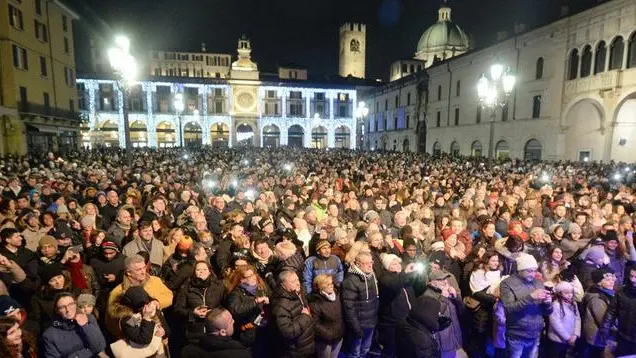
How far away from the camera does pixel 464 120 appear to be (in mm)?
38406

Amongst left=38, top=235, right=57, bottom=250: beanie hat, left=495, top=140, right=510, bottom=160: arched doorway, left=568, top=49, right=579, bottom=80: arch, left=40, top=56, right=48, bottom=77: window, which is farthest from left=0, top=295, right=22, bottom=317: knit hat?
left=495, top=140, right=510, bottom=160: arched doorway

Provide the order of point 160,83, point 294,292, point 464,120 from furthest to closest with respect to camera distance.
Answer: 1. point 160,83
2. point 464,120
3. point 294,292

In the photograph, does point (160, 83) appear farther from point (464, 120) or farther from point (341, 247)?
point (341, 247)

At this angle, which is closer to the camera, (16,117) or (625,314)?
(625,314)

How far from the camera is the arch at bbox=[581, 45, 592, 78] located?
2422cm

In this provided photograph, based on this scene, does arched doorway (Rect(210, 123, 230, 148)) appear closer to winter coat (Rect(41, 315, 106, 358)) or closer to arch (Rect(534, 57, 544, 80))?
arch (Rect(534, 57, 544, 80))

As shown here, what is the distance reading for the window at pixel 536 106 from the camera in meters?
28.9

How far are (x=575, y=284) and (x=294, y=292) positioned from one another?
11.8 feet

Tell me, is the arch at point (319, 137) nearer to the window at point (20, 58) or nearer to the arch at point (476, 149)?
the arch at point (476, 149)

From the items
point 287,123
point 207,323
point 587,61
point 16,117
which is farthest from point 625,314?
point 287,123

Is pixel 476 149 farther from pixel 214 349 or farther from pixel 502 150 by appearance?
pixel 214 349

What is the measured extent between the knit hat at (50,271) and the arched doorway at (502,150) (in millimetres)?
33457

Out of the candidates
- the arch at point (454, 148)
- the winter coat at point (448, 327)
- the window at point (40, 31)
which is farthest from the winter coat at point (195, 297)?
the arch at point (454, 148)

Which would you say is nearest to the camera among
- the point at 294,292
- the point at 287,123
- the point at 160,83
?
the point at 294,292
